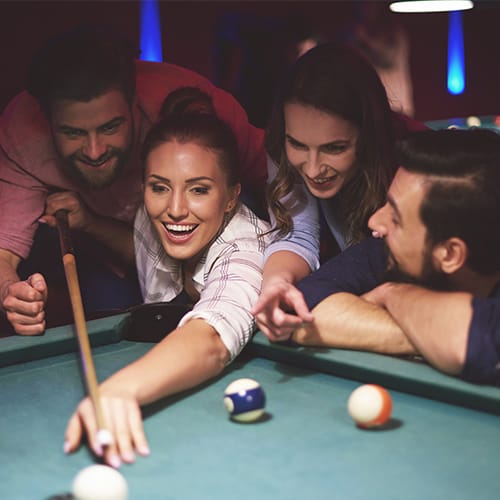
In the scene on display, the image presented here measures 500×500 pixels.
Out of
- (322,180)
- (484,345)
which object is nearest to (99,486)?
(484,345)

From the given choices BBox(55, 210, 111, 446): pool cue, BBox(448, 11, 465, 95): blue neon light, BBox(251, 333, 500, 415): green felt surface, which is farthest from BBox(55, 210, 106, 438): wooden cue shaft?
BBox(448, 11, 465, 95): blue neon light

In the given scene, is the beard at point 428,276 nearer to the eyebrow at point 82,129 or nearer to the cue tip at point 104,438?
the cue tip at point 104,438

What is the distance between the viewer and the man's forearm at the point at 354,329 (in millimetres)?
2270

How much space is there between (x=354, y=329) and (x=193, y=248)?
954mm

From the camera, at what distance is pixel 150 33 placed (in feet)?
21.7

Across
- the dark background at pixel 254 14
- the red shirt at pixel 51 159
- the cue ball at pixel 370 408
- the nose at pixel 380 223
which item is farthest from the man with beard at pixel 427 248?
the dark background at pixel 254 14

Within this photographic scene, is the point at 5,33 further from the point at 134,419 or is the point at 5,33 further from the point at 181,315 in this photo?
the point at 134,419

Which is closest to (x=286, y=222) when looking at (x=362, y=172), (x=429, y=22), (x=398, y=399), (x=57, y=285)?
(x=362, y=172)

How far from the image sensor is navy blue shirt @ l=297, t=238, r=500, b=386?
199 centimetres

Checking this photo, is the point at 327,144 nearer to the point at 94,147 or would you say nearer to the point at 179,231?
the point at 179,231

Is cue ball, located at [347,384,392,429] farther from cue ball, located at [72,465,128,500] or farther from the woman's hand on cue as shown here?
cue ball, located at [72,465,128,500]

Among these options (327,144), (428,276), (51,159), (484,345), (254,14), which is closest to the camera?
(484,345)

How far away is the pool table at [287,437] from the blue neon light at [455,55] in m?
8.68

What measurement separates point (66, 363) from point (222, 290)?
1.61 feet
